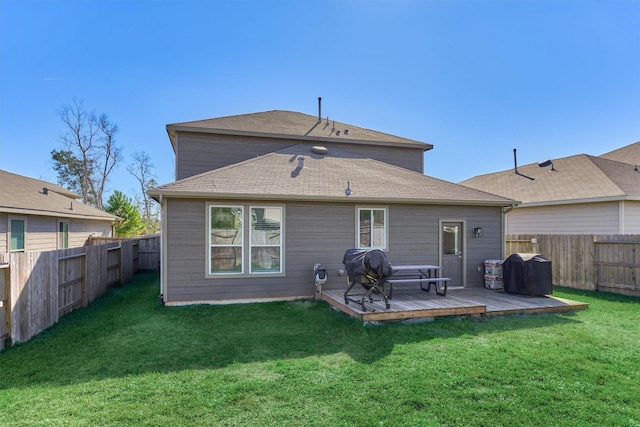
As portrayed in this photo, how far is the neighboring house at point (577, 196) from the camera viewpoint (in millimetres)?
10055

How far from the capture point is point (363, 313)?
563 centimetres

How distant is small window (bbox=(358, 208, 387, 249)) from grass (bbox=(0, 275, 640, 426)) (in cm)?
232

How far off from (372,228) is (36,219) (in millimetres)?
12654

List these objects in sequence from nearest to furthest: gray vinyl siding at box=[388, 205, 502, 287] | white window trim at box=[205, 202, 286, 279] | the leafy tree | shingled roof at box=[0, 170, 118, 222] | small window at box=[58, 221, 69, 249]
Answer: white window trim at box=[205, 202, 286, 279], gray vinyl siding at box=[388, 205, 502, 287], shingled roof at box=[0, 170, 118, 222], small window at box=[58, 221, 69, 249], the leafy tree

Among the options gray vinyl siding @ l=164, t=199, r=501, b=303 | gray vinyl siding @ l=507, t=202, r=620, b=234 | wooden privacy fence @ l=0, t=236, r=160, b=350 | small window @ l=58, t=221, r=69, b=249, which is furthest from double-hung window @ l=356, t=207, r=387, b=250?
small window @ l=58, t=221, r=69, b=249

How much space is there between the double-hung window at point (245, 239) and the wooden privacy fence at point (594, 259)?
8.24 meters

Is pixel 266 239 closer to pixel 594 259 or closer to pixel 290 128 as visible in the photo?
pixel 290 128

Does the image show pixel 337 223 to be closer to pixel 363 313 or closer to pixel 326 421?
pixel 363 313

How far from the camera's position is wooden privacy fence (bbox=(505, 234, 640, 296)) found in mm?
8259

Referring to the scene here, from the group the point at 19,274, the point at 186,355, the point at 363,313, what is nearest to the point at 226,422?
the point at 186,355

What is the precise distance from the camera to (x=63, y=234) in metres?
14.1

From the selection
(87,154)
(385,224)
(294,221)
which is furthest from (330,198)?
(87,154)

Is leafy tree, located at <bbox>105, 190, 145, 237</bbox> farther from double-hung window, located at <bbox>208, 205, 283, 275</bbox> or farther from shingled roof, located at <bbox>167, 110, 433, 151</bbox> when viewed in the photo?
double-hung window, located at <bbox>208, 205, 283, 275</bbox>

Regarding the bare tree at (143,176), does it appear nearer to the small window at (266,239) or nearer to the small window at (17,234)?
the small window at (17,234)
